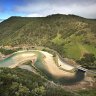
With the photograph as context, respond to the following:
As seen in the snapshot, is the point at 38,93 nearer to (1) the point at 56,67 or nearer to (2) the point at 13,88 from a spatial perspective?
Answer: (2) the point at 13,88

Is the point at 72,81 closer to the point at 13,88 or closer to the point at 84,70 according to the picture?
the point at 84,70

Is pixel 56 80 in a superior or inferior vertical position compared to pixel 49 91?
inferior

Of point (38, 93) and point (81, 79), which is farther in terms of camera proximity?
point (81, 79)

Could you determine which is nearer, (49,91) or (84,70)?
(49,91)

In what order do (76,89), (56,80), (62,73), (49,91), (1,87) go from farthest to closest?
1. (62,73)
2. (56,80)
3. (76,89)
4. (49,91)
5. (1,87)

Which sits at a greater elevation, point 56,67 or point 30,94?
point 30,94

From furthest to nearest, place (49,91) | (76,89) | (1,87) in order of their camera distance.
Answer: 1. (76,89)
2. (49,91)
3. (1,87)

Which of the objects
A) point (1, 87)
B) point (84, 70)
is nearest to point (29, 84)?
point (1, 87)

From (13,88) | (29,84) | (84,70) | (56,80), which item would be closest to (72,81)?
(56,80)

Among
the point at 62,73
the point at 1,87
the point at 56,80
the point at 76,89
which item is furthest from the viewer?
the point at 62,73
